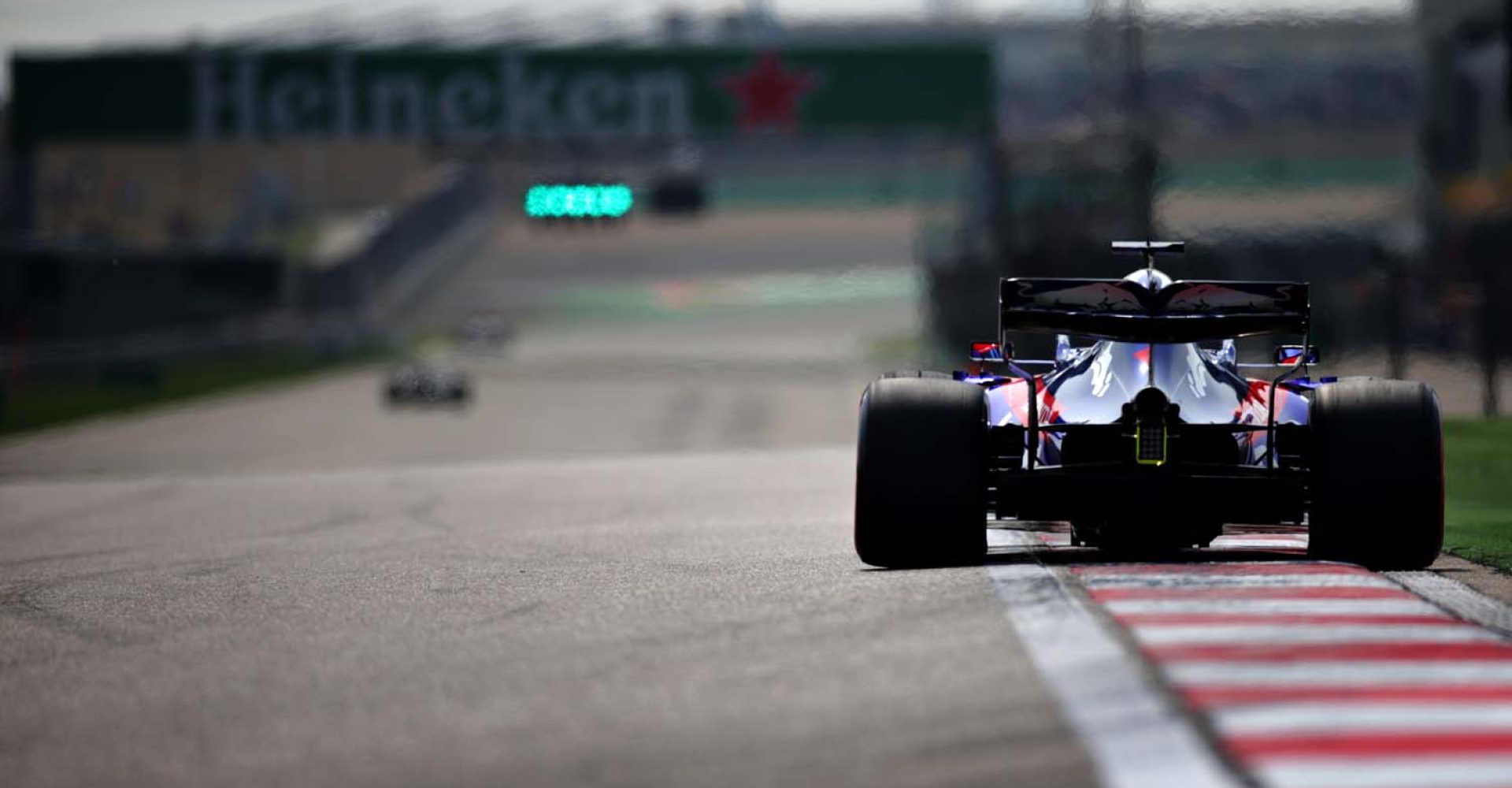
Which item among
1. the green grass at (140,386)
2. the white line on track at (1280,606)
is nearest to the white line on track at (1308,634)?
the white line on track at (1280,606)

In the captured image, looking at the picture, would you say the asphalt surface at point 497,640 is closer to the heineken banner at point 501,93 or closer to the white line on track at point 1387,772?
the white line on track at point 1387,772

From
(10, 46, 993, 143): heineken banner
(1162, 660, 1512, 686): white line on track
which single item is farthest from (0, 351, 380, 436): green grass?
(1162, 660, 1512, 686): white line on track

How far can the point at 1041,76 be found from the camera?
435ft

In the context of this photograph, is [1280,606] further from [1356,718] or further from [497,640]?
[497,640]

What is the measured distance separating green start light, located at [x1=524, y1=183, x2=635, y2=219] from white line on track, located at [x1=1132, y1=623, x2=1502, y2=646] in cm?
4683

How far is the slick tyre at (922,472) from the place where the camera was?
11539 millimetres

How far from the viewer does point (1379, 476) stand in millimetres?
11383

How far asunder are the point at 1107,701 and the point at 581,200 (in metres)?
48.6

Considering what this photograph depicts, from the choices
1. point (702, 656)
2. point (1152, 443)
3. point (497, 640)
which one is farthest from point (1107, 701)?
point (1152, 443)

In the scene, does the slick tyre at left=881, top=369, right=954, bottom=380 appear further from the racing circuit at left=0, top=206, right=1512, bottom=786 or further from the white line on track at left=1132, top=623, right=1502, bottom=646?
the white line on track at left=1132, top=623, right=1502, bottom=646

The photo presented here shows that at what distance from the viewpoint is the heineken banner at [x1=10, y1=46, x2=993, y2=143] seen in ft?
208

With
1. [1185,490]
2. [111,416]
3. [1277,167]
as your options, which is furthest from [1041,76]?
[1185,490]

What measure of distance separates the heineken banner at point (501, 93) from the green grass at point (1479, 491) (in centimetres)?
3631

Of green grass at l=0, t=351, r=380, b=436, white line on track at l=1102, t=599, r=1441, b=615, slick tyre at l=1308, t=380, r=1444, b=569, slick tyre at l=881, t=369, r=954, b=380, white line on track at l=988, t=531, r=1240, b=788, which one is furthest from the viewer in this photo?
green grass at l=0, t=351, r=380, b=436
